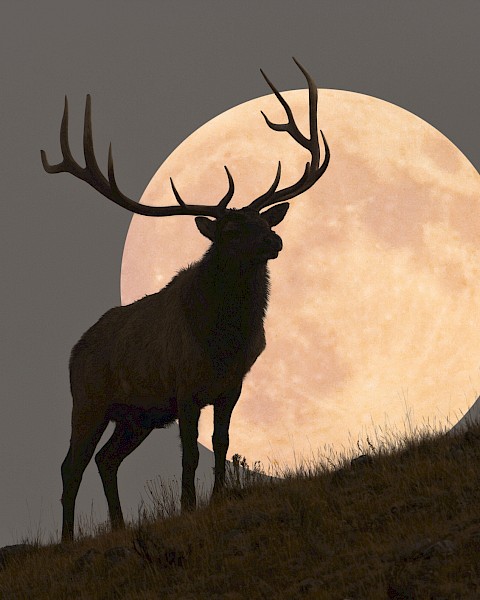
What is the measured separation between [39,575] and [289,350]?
7247 mm

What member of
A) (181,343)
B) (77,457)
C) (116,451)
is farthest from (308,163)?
(77,457)

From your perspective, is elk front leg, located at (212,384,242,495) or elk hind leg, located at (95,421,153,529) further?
elk hind leg, located at (95,421,153,529)

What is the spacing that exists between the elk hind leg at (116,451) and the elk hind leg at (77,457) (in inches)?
6.7

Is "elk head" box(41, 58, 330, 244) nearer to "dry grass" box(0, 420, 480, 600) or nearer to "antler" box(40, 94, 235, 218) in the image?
"antler" box(40, 94, 235, 218)

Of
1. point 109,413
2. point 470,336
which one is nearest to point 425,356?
point 470,336

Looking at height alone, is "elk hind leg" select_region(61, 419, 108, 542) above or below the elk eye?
below

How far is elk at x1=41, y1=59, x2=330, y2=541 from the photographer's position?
11.2 metres

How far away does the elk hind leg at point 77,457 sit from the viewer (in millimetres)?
12922

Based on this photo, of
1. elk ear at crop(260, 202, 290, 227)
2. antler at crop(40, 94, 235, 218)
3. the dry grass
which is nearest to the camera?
the dry grass

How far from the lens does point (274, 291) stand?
16438 millimetres

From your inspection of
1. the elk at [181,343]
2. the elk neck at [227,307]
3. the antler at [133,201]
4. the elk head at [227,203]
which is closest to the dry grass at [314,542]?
the elk at [181,343]

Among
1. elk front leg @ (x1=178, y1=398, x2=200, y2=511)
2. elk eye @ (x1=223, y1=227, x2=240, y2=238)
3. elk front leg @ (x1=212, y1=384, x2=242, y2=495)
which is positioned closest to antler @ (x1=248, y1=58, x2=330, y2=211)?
elk eye @ (x1=223, y1=227, x2=240, y2=238)

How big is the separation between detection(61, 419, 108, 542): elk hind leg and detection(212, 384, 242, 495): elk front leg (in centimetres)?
211

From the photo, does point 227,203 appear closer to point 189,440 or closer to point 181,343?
point 181,343
